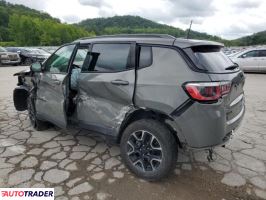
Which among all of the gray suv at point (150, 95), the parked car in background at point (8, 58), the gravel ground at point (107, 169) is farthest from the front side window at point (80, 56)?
the parked car in background at point (8, 58)

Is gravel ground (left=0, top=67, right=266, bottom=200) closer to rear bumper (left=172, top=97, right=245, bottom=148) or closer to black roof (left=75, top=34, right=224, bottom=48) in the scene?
rear bumper (left=172, top=97, right=245, bottom=148)

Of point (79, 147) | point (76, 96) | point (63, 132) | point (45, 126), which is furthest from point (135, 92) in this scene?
point (45, 126)

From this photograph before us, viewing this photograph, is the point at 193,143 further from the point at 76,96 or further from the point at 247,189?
the point at 76,96

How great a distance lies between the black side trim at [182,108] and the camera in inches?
101

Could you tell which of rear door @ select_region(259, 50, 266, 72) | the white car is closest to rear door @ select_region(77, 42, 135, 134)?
the white car

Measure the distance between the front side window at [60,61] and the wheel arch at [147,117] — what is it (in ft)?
4.58

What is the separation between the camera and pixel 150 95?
283 centimetres

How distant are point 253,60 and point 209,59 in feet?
42.2

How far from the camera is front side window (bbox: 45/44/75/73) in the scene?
3.88m

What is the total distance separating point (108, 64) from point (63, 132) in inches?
79.4

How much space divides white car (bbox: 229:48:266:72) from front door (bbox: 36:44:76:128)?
12508 mm

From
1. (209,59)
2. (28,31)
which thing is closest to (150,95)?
(209,59)

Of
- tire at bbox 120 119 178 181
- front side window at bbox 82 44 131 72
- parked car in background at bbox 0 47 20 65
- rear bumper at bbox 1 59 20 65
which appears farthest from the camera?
rear bumper at bbox 1 59 20 65

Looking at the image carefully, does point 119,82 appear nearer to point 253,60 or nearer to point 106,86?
point 106,86
